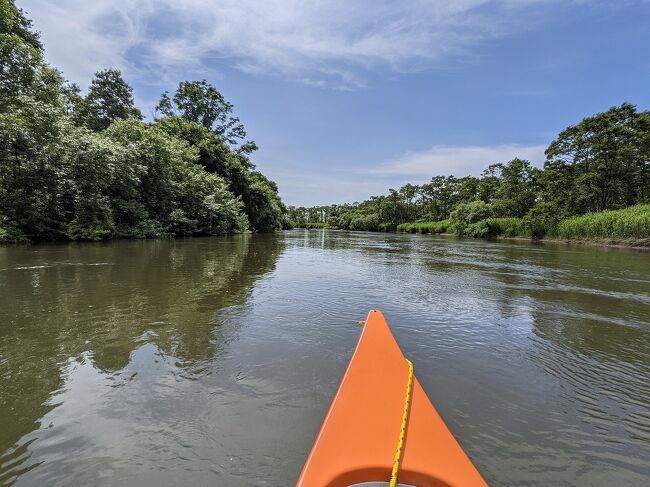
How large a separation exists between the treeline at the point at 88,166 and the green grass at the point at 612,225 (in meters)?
31.0

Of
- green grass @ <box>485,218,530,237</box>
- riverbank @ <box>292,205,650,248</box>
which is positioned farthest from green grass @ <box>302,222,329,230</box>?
green grass @ <box>485,218,530,237</box>

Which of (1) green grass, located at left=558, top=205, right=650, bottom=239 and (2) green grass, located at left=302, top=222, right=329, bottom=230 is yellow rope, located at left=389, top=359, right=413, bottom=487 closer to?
(1) green grass, located at left=558, top=205, right=650, bottom=239

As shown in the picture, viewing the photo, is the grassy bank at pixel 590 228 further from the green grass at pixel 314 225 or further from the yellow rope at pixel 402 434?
the green grass at pixel 314 225

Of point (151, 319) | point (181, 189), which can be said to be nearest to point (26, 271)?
point (151, 319)

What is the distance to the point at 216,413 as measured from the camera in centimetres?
296

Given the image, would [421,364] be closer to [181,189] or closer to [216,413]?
[216,413]

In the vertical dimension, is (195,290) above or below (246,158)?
below

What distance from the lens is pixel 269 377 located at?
3.70m

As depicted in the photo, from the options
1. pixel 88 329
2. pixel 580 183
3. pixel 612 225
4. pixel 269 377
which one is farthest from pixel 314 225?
pixel 269 377

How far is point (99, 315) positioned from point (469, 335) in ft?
18.8

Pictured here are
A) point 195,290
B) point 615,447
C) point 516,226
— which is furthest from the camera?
point 516,226

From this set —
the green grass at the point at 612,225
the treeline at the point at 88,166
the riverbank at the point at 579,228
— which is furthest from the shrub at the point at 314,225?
the green grass at the point at 612,225

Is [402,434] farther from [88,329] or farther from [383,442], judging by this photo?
[88,329]

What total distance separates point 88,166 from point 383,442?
21326 mm
